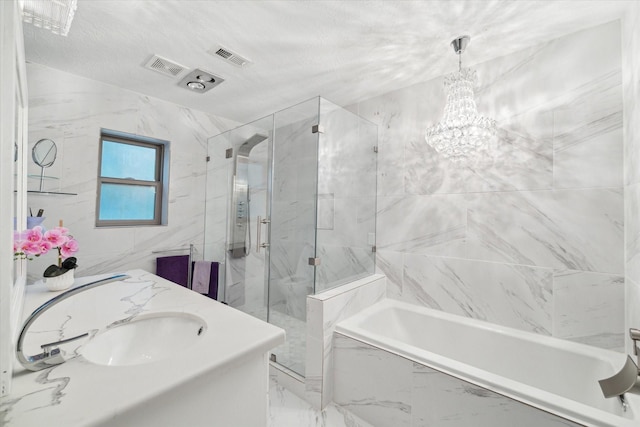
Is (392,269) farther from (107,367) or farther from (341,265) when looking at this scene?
(107,367)

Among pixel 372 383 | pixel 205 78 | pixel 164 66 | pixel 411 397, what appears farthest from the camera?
pixel 205 78

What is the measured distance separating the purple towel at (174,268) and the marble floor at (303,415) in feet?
4.62

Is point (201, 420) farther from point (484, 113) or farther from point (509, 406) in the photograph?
point (484, 113)

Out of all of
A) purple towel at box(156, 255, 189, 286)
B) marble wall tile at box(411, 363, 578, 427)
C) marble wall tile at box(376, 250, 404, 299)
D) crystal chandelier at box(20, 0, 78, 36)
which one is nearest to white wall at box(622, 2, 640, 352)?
marble wall tile at box(411, 363, 578, 427)

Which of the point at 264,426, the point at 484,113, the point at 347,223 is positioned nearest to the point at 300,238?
the point at 347,223

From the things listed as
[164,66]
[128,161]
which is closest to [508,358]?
[164,66]

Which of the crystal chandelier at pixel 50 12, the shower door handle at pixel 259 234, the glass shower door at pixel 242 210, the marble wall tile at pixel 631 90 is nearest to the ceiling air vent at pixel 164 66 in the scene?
the glass shower door at pixel 242 210

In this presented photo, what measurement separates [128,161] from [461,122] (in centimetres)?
285

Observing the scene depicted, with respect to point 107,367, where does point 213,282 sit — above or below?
below

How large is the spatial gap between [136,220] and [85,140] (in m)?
0.78

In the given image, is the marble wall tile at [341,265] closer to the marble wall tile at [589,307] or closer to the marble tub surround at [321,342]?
the marble tub surround at [321,342]

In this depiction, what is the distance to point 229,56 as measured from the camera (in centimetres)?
189

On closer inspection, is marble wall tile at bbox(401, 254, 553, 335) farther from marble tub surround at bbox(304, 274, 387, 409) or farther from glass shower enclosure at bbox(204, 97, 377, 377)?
marble tub surround at bbox(304, 274, 387, 409)

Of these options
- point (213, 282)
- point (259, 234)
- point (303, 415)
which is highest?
point (259, 234)
